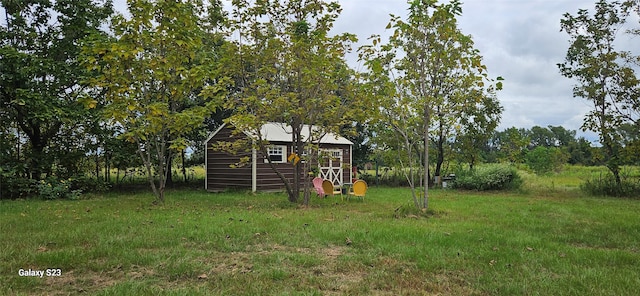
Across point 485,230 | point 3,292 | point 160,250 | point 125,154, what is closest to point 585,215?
point 485,230

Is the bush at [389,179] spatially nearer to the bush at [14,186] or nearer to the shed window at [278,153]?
the shed window at [278,153]

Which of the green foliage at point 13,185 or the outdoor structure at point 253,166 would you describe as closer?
the green foliage at point 13,185

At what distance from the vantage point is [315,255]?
5195 mm

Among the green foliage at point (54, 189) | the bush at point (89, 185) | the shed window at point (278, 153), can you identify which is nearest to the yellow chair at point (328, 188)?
the shed window at point (278, 153)

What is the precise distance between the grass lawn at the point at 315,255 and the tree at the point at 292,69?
3.84m

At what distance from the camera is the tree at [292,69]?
11.0 m

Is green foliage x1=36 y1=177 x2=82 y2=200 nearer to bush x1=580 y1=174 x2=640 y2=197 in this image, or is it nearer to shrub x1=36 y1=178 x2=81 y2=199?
shrub x1=36 y1=178 x2=81 y2=199

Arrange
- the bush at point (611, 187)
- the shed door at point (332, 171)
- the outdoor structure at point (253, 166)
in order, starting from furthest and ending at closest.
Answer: the shed door at point (332, 171)
the outdoor structure at point (253, 166)
the bush at point (611, 187)

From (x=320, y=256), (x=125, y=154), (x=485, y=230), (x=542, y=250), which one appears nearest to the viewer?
(x=320, y=256)

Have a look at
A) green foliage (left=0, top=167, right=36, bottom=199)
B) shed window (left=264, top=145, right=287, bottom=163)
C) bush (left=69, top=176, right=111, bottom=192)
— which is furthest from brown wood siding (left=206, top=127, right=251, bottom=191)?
green foliage (left=0, top=167, right=36, bottom=199)

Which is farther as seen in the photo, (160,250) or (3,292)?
(160,250)

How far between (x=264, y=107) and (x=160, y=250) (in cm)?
636

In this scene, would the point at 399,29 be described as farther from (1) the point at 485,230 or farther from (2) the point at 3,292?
(2) the point at 3,292

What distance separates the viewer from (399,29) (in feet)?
29.9
